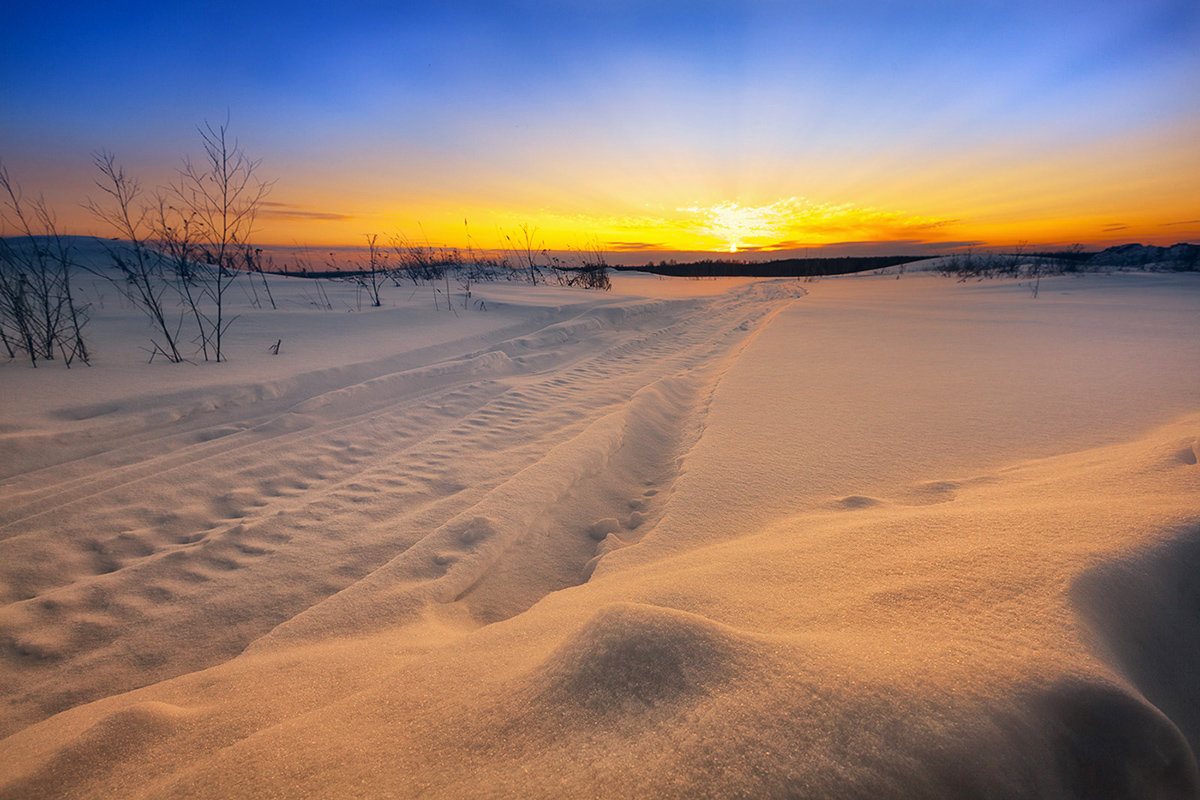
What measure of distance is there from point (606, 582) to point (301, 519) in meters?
1.45

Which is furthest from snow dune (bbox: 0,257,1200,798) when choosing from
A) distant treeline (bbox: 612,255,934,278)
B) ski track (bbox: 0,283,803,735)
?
distant treeline (bbox: 612,255,934,278)

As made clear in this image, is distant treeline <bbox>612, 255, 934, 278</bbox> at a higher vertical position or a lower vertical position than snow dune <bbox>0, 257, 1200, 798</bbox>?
higher

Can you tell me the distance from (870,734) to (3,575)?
265 cm

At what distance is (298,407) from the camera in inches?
127

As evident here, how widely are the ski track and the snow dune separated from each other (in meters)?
0.01

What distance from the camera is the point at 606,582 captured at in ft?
4.81

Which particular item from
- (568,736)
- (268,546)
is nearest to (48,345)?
(268,546)

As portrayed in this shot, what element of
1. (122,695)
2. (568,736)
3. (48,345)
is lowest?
(122,695)

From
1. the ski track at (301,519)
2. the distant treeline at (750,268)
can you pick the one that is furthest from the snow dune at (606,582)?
the distant treeline at (750,268)

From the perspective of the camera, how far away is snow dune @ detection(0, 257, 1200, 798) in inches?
24.6

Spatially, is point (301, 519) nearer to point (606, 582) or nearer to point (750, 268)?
point (606, 582)

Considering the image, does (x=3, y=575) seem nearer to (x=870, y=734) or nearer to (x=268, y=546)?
(x=268, y=546)

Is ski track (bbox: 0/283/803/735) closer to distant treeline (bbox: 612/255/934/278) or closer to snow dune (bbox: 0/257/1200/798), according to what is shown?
snow dune (bbox: 0/257/1200/798)

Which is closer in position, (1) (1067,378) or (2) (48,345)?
(1) (1067,378)
